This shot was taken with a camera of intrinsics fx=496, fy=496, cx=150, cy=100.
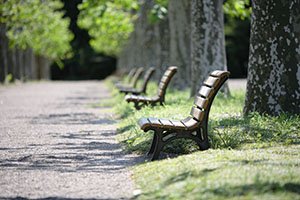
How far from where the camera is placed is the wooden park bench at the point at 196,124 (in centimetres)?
626

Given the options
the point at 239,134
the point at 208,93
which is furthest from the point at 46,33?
the point at 208,93

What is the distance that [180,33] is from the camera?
654 inches

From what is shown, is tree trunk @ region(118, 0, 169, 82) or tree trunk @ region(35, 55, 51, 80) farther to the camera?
tree trunk @ region(35, 55, 51, 80)

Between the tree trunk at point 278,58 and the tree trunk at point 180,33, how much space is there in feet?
27.5

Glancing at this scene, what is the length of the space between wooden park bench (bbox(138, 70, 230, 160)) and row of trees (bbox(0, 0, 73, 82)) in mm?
14190

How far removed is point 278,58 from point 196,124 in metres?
2.30

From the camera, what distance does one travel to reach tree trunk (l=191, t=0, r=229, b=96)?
12258 millimetres

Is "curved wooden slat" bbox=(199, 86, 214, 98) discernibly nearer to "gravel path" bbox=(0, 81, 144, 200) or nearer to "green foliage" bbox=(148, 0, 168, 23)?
"gravel path" bbox=(0, 81, 144, 200)

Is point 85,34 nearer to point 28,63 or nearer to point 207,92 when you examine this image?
point 28,63

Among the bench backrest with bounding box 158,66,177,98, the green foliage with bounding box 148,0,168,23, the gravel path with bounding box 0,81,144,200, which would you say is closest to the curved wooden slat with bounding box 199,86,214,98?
the gravel path with bounding box 0,81,144,200

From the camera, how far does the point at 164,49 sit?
19594 mm

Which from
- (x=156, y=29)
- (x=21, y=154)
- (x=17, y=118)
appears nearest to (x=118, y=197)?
(x=21, y=154)

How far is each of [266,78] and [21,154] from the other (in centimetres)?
399

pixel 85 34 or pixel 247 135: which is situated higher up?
pixel 85 34
